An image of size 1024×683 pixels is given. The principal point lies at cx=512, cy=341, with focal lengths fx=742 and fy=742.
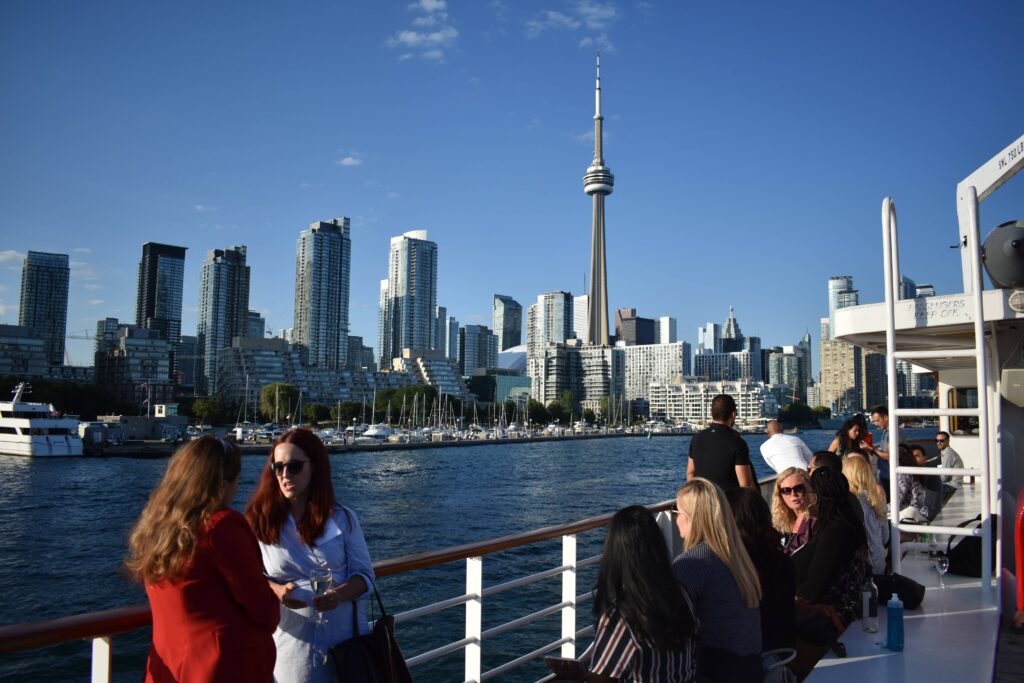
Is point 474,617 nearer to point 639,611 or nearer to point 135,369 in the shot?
point 639,611

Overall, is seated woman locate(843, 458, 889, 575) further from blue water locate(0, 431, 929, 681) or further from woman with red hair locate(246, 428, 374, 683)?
blue water locate(0, 431, 929, 681)

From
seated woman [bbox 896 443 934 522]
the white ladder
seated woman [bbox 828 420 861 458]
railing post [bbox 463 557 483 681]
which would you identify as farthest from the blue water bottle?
seated woman [bbox 828 420 861 458]

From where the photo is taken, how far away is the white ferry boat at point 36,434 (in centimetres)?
5569

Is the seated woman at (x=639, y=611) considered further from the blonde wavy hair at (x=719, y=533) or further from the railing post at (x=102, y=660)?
the railing post at (x=102, y=660)

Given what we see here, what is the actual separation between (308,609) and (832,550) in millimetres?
3096

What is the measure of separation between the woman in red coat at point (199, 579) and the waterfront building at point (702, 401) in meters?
149

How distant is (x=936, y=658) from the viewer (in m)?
4.23

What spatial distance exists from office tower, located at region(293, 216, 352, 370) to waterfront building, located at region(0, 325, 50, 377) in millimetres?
61449

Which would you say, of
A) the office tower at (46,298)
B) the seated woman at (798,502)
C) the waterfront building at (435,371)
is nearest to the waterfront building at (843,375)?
the waterfront building at (435,371)

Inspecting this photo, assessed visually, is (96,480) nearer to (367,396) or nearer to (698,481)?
(698,481)

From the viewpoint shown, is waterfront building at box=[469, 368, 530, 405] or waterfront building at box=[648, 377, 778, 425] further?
waterfront building at box=[469, 368, 530, 405]

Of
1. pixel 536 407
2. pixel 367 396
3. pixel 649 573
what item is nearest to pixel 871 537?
pixel 649 573

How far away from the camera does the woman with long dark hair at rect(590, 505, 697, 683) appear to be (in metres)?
2.72

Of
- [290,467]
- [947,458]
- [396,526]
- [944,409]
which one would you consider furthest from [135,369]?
[290,467]
